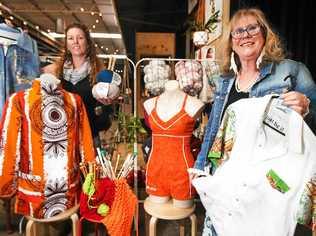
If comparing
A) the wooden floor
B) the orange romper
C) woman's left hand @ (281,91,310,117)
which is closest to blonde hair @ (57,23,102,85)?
the orange romper

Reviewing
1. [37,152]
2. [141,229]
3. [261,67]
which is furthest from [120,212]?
[261,67]

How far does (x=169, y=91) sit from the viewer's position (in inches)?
70.5

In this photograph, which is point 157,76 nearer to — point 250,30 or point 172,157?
point 172,157

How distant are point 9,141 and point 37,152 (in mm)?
160

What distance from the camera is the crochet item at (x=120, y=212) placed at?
66.8 inches

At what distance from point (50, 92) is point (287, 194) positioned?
1301mm

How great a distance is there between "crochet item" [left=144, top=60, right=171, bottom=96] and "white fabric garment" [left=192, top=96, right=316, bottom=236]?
2.70 ft

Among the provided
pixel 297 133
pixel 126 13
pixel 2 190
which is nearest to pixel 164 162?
pixel 297 133

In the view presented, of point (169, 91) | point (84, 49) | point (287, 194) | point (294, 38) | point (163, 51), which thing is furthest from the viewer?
point (163, 51)

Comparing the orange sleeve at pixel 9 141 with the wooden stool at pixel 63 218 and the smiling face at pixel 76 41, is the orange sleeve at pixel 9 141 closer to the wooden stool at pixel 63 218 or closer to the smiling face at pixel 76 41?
the wooden stool at pixel 63 218

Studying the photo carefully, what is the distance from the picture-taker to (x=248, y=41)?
142 cm

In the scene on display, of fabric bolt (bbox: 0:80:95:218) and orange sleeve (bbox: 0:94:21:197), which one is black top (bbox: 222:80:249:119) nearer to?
fabric bolt (bbox: 0:80:95:218)

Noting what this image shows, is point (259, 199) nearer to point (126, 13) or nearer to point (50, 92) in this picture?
point (50, 92)

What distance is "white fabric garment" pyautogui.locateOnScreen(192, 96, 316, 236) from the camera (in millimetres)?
1144
